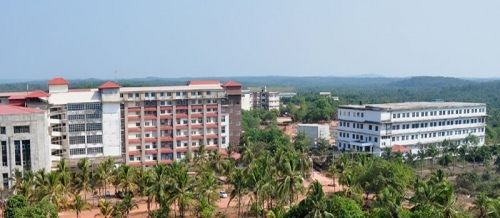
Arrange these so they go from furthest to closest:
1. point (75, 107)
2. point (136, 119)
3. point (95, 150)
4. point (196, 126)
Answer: point (196, 126), point (136, 119), point (95, 150), point (75, 107)

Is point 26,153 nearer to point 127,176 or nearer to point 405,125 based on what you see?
point 127,176

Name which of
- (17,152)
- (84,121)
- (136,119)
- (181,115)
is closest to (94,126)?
(84,121)

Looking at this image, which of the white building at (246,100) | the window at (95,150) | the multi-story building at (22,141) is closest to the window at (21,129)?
the multi-story building at (22,141)

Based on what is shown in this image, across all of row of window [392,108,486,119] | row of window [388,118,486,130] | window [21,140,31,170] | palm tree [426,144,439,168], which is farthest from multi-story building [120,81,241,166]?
palm tree [426,144,439,168]

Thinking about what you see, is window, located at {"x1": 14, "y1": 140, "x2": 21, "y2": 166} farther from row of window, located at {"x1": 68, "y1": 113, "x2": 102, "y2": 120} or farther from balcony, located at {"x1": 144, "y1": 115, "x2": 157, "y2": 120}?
balcony, located at {"x1": 144, "y1": 115, "x2": 157, "y2": 120}

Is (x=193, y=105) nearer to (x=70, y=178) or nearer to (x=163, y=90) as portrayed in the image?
(x=163, y=90)

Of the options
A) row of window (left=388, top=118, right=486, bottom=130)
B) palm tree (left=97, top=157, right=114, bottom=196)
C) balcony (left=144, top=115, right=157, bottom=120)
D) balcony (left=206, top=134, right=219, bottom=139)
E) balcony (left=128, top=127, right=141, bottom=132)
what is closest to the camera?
palm tree (left=97, top=157, right=114, bottom=196)
